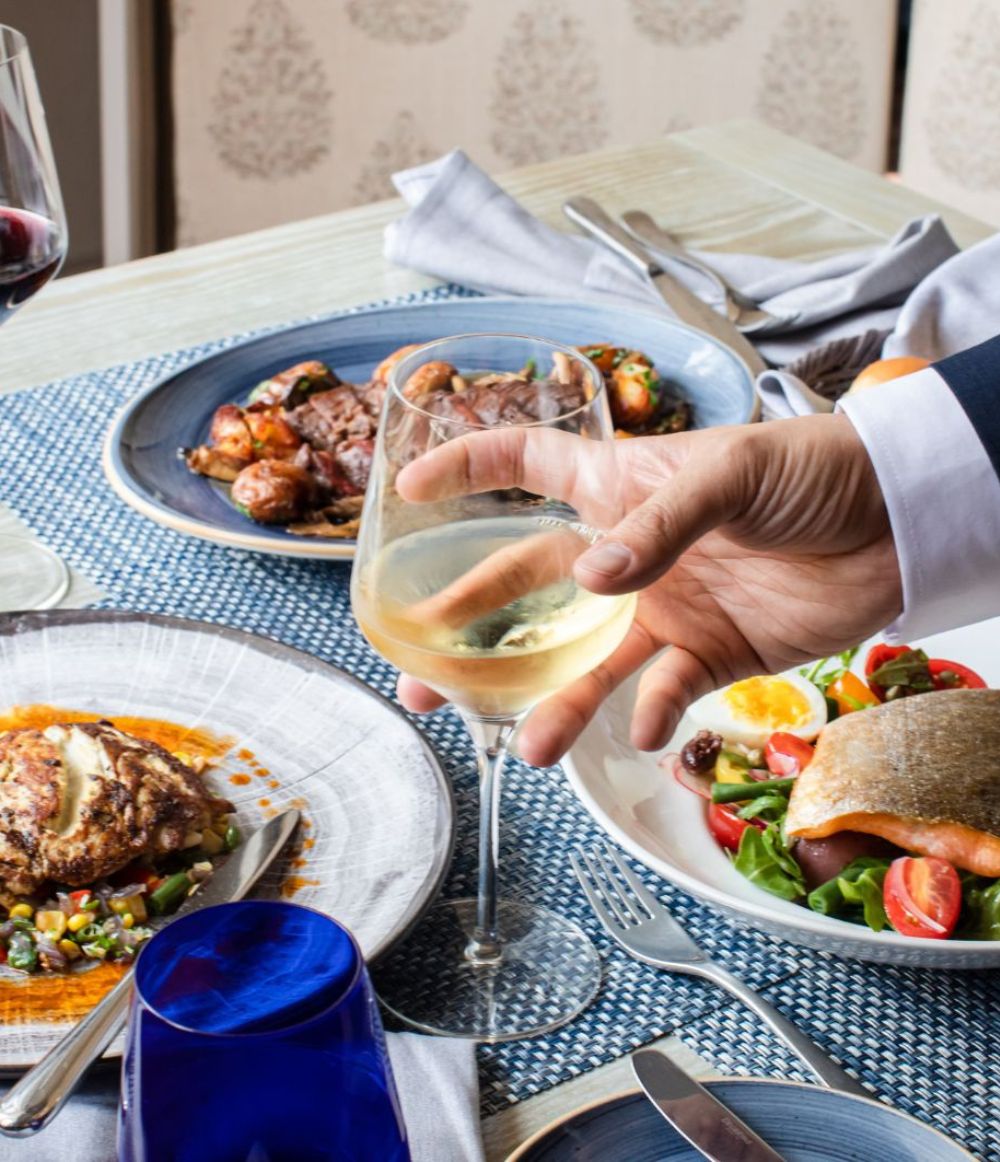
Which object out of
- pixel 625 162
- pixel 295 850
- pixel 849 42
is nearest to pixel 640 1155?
pixel 295 850

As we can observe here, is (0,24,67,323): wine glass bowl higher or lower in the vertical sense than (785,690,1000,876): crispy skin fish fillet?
higher

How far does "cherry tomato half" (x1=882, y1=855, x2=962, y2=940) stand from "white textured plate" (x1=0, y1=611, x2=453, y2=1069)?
0.89 feet

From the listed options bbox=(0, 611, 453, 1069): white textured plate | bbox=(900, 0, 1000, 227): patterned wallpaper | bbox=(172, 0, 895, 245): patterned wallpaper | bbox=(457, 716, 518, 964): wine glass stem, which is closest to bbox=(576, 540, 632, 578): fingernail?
bbox=(457, 716, 518, 964): wine glass stem

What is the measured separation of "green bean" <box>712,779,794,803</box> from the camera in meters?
1.02

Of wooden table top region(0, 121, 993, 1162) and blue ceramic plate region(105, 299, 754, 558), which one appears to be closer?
blue ceramic plate region(105, 299, 754, 558)

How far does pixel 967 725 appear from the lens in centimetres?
98

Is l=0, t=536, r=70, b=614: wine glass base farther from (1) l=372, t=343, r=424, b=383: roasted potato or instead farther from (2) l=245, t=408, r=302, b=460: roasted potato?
(1) l=372, t=343, r=424, b=383: roasted potato

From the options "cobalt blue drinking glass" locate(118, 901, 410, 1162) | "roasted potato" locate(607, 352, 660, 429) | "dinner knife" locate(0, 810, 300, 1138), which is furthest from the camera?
"roasted potato" locate(607, 352, 660, 429)

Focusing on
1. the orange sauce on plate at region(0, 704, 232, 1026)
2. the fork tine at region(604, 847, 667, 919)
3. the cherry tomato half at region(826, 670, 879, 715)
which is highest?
the orange sauce on plate at region(0, 704, 232, 1026)

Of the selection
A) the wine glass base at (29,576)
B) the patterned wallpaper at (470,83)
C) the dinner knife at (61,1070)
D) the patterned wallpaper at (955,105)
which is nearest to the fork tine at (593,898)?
the dinner knife at (61,1070)

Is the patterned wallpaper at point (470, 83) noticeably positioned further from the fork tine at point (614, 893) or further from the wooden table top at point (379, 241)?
the fork tine at point (614, 893)

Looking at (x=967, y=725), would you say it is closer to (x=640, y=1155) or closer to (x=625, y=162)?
(x=640, y=1155)

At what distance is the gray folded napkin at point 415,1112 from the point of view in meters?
0.75

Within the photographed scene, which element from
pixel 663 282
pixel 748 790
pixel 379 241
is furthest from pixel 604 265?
pixel 748 790
